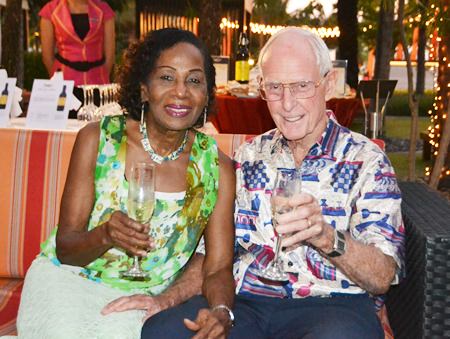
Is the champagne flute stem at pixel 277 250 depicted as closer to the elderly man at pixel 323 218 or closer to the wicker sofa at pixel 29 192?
the elderly man at pixel 323 218

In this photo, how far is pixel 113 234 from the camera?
93.3 inches

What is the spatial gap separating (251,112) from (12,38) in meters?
9.06

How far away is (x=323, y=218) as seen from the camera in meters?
2.44

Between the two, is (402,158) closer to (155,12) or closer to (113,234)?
(113,234)

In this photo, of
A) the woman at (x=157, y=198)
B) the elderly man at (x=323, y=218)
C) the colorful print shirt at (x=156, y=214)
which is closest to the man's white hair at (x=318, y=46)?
the elderly man at (x=323, y=218)

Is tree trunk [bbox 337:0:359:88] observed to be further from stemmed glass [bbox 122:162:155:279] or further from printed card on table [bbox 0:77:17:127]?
stemmed glass [bbox 122:162:155:279]

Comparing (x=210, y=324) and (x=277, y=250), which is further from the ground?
(x=277, y=250)

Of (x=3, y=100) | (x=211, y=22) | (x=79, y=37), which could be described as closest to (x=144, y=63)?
(x=3, y=100)

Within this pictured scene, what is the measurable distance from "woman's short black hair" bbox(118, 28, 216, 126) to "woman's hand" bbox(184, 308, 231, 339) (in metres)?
0.81

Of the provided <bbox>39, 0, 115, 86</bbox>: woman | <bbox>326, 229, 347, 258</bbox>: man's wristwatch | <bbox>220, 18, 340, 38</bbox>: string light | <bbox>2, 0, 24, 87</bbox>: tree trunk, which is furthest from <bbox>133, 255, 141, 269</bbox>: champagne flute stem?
<bbox>220, 18, 340, 38</bbox>: string light

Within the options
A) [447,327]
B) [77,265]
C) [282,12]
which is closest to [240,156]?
[77,265]

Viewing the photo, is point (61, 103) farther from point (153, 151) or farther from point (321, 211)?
point (321, 211)

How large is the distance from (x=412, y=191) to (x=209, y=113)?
0.94 m

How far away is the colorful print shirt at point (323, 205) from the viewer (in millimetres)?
2586
